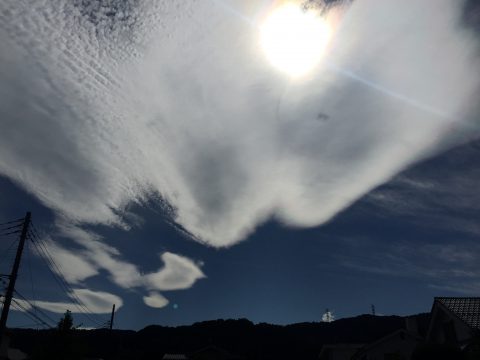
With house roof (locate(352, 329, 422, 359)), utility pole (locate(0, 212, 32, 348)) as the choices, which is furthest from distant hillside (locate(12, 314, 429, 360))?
utility pole (locate(0, 212, 32, 348))

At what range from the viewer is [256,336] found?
403 ft

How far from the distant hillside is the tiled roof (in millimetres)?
76368

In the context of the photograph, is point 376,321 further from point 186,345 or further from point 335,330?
point 186,345

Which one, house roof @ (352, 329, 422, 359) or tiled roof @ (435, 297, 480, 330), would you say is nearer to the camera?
tiled roof @ (435, 297, 480, 330)

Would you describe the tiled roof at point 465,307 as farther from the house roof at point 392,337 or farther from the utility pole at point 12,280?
the utility pole at point 12,280

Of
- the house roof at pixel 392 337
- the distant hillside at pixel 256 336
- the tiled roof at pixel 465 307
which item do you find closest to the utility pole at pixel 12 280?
the tiled roof at pixel 465 307

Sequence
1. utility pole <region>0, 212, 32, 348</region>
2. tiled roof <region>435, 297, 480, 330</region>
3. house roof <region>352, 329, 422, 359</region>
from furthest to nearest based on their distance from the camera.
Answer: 1. house roof <region>352, 329, 422, 359</region>
2. tiled roof <region>435, 297, 480, 330</region>
3. utility pole <region>0, 212, 32, 348</region>

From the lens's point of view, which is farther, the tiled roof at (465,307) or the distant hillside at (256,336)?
the distant hillside at (256,336)

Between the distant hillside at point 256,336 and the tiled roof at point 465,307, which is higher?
the distant hillside at point 256,336

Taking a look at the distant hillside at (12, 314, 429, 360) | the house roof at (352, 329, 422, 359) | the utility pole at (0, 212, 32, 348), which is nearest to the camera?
the utility pole at (0, 212, 32, 348)

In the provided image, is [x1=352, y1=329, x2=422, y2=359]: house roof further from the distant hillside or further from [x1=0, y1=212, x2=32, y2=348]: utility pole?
the distant hillside

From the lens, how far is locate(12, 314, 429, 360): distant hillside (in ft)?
343

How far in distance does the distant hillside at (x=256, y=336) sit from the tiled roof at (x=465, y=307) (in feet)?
251

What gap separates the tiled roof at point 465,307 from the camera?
2740cm
